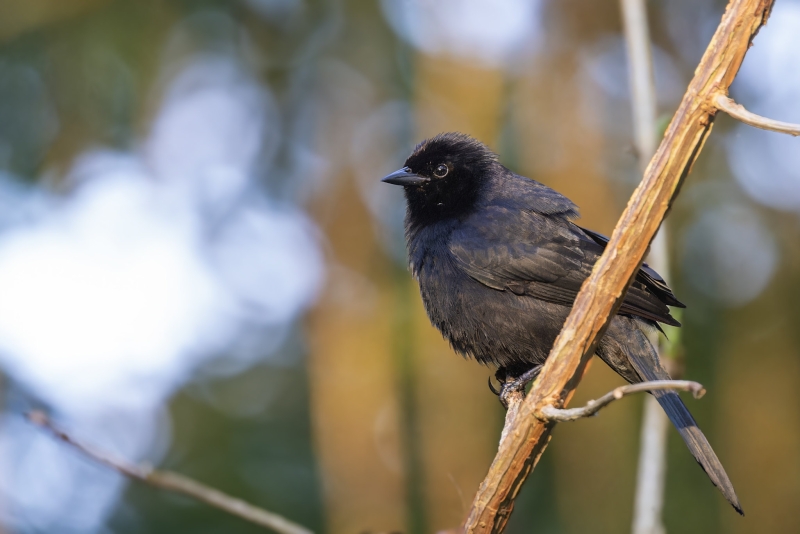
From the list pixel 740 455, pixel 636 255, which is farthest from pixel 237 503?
pixel 740 455

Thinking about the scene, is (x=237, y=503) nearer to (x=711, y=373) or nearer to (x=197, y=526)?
(x=197, y=526)

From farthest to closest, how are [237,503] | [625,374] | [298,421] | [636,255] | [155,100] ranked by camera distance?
[155,100] → [298,421] → [625,374] → [237,503] → [636,255]

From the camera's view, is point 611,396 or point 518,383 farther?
point 518,383

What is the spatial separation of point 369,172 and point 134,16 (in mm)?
3492

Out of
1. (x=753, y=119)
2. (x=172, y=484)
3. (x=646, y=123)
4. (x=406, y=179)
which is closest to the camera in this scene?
(x=753, y=119)

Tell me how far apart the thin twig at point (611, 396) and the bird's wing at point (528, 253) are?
4.14 ft

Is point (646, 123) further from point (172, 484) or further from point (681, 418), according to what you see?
point (172, 484)

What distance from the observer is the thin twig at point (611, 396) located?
6.28 ft

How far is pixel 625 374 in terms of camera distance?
146 inches

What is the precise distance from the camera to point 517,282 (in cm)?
382

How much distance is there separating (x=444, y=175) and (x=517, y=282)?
104cm

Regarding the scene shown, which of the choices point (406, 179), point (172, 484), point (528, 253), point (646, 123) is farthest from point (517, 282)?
point (172, 484)

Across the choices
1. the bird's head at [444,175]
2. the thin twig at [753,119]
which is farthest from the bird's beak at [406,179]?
the thin twig at [753,119]

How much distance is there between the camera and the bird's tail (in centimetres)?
292
